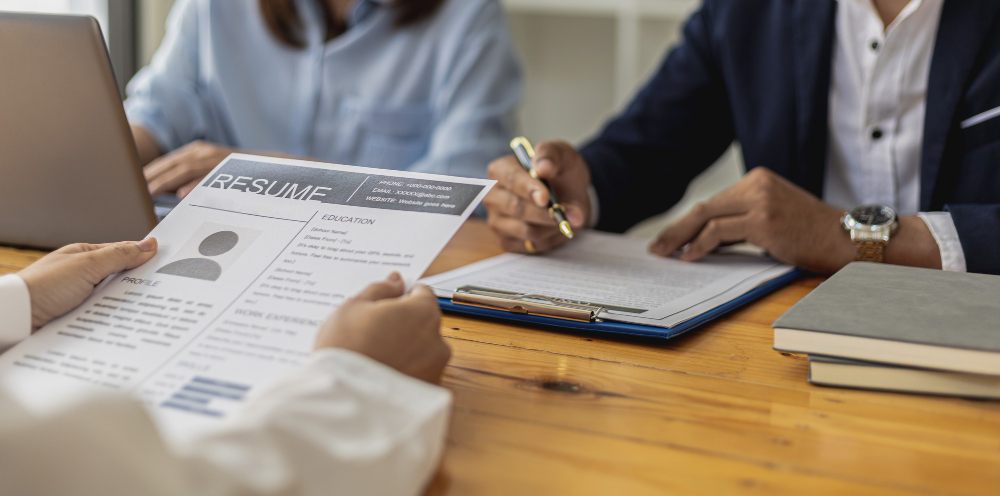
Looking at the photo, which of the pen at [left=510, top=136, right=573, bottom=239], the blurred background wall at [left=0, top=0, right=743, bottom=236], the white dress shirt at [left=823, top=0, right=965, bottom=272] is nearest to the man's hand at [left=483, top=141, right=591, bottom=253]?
the pen at [left=510, top=136, right=573, bottom=239]

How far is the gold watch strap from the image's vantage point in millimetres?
838

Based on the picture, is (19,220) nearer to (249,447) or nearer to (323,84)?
(249,447)

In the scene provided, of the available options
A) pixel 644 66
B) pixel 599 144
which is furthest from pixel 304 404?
pixel 644 66

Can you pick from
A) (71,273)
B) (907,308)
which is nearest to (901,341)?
(907,308)

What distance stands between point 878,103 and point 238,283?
37.0 inches

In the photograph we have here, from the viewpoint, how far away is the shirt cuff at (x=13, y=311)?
499 millimetres

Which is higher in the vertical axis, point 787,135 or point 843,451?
point 843,451

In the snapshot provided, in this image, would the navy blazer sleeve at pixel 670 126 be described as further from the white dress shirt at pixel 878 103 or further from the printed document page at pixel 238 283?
the printed document page at pixel 238 283

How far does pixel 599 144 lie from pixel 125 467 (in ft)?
3.40

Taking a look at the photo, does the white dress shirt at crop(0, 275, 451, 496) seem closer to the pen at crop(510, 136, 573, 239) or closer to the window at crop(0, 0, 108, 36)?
the pen at crop(510, 136, 573, 239)

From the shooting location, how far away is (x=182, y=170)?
3.34 ft

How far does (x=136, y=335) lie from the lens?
489mm

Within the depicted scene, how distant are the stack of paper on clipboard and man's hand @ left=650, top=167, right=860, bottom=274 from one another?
21 mm

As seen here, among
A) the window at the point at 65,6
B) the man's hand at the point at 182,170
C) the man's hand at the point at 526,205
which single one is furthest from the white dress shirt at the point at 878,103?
the window at the point at 65,6
